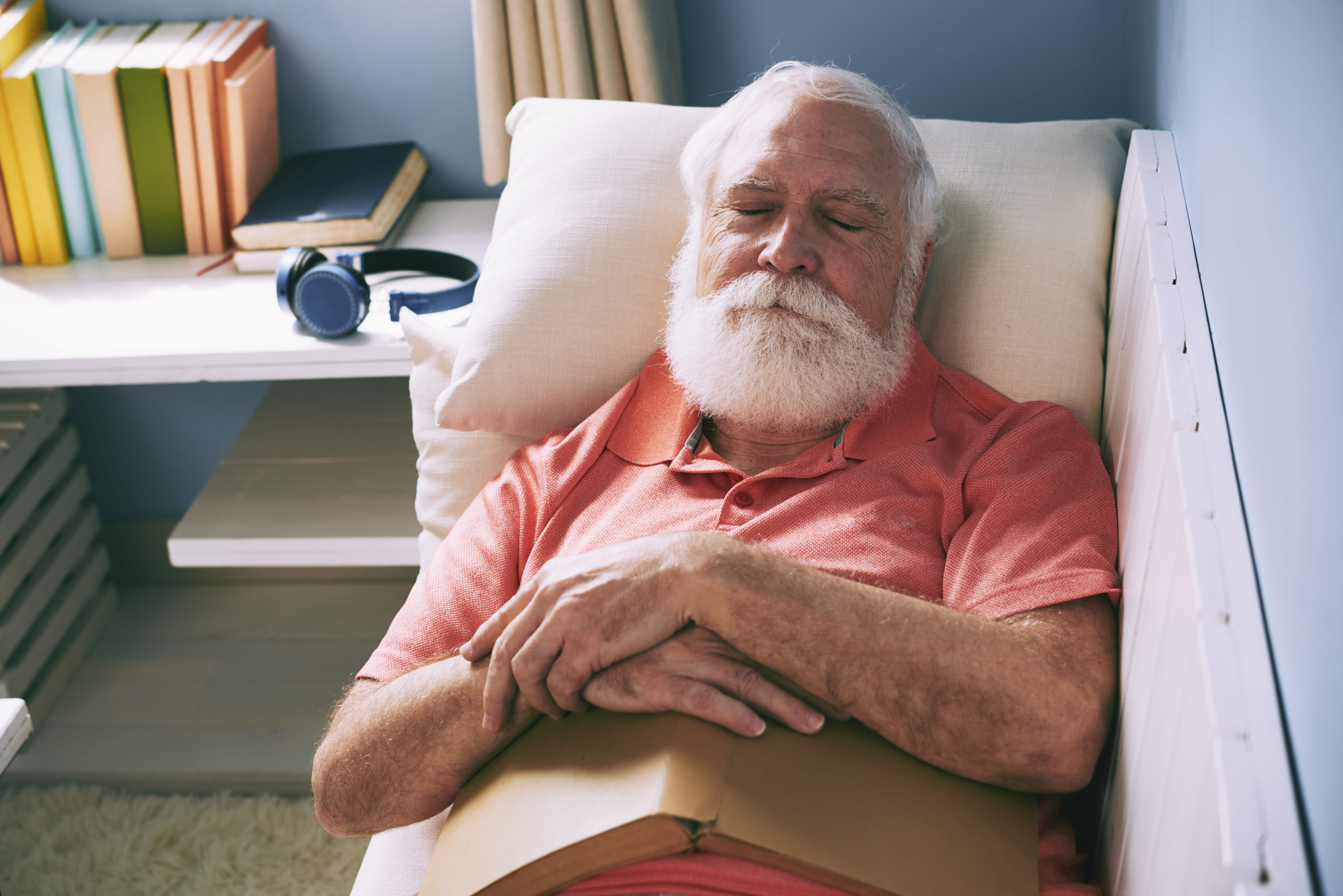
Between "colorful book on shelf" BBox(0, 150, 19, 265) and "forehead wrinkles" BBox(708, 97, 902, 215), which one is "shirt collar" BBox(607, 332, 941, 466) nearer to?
"forehead wrinkles" BBox(708, 97, 902, 215)

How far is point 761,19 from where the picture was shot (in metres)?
1.80

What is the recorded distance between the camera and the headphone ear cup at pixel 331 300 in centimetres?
147

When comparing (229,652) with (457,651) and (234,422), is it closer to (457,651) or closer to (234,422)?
(234,422)

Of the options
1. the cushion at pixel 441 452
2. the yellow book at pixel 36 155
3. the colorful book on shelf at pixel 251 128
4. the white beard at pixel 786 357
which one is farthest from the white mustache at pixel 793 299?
the yellow book at pixel 36 155

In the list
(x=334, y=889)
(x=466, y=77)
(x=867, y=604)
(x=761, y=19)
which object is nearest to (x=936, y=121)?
(x=761, y=19)

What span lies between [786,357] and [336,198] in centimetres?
97

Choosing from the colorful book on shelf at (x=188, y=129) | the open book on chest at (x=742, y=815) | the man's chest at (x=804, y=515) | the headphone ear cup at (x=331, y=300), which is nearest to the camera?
the open book on chest at (x=742, y=815)

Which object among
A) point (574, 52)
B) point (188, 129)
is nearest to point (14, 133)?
point (188, 129)

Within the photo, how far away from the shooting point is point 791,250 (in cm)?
119

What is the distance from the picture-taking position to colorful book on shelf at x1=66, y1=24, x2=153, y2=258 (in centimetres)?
168

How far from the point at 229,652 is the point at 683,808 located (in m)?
1.58

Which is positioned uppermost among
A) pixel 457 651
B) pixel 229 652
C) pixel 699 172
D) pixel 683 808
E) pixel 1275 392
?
pixel 1275 392

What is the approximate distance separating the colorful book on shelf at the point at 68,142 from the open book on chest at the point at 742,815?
1437mm

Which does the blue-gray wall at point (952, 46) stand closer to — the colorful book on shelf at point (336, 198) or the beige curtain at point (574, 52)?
the beige curtain at point (574, 52)
